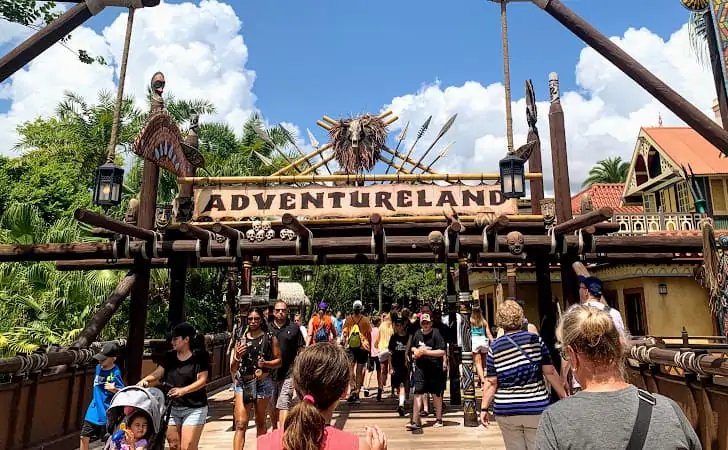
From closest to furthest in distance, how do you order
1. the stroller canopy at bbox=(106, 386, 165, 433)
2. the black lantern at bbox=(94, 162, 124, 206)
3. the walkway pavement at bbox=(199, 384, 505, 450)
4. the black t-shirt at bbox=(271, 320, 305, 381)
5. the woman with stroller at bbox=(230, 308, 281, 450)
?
the stroller canopy at bbox=(106, 386, 165, 433), the woman with stroller at bbox=(230, 308, 281, 450), the black t-shirt at bbox=(271, 320, 305, 381), the walkway pavement at bbox=(199, 384, 505, 450), the black lantern at bbox=(94, 162, 124, 206)

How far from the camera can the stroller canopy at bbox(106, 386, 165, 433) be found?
3607 mm

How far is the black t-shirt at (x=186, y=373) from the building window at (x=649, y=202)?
19.4 meters

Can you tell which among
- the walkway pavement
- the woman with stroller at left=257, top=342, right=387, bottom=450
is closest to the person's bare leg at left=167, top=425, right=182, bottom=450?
the walkway pavement

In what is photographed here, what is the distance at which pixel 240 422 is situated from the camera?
5.30 meters

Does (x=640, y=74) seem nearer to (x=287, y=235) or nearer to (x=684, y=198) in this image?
(x=287, y=235)

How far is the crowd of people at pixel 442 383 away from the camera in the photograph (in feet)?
5.60

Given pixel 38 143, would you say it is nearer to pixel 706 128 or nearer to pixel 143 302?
pixel 143 302

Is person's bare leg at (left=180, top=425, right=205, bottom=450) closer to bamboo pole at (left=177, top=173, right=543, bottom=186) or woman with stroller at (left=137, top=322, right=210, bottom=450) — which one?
woman with stroller at (left=137, top=322, right=210, bottom=450)

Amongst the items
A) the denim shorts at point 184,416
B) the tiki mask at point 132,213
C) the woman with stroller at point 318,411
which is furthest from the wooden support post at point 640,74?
the tiki mask at point 132,213

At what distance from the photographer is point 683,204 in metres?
17.5

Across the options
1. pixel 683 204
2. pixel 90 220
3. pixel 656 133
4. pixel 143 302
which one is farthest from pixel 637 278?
pixel 90 220

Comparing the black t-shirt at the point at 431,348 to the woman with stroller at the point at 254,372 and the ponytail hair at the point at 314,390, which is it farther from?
the ponytail hair at the point at 314,390

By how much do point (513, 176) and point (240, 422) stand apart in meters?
4.63

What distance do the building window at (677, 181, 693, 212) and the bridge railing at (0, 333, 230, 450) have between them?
17470 mm
